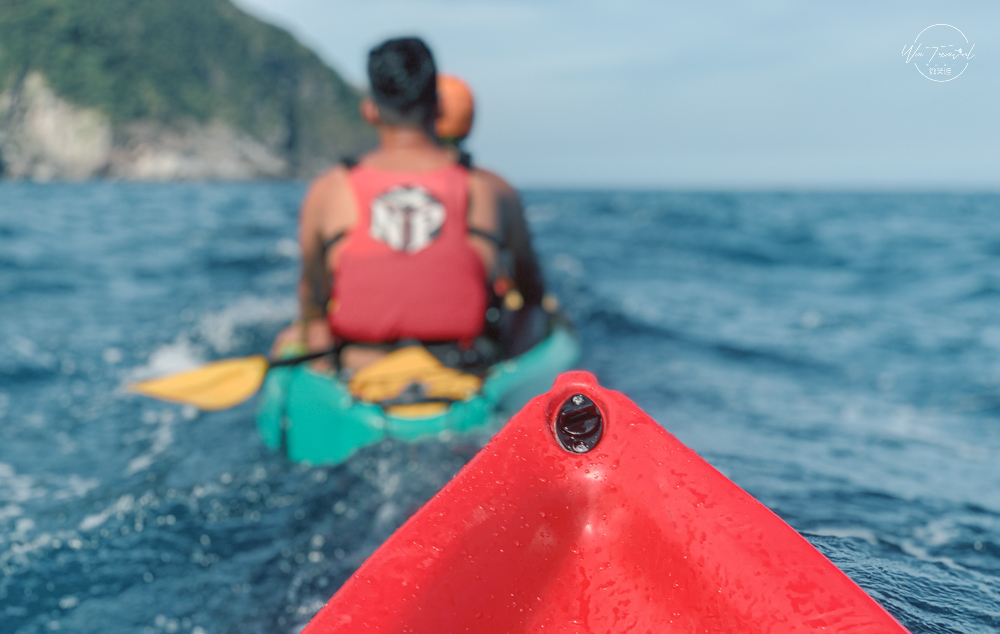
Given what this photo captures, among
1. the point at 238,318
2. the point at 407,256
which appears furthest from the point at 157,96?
the point at 407,256


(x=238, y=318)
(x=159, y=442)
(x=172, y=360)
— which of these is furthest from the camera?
(x=238, y=318)

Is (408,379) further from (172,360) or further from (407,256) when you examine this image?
(172,360)

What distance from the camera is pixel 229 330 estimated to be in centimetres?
534

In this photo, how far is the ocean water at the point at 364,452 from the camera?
5.87 ft

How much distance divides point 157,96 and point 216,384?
95.9m

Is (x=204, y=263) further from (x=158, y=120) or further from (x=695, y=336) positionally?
(x=158, y=120)

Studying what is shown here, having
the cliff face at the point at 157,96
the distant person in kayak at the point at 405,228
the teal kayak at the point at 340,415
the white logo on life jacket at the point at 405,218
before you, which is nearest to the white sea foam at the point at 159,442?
the teal kayak at the point at 340,415

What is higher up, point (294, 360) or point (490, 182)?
point (490, 182)

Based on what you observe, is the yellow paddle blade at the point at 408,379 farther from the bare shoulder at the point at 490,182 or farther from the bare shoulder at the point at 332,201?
the bare shoulder at the point at 490,182

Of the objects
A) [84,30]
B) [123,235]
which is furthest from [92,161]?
[123,235]

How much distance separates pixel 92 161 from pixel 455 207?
89139 mm

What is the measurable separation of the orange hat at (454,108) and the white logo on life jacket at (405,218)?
74 cm

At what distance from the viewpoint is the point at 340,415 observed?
2.38 meters

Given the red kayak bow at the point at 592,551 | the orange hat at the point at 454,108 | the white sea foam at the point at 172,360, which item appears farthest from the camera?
the white sea foam at the point at 172,360
